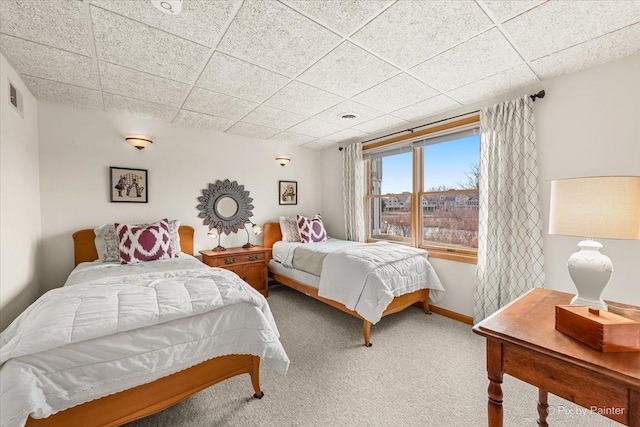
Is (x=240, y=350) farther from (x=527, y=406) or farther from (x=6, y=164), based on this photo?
(x=6, y=164)

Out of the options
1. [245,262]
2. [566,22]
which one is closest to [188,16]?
[566,22]

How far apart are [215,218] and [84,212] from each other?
4.68 feet

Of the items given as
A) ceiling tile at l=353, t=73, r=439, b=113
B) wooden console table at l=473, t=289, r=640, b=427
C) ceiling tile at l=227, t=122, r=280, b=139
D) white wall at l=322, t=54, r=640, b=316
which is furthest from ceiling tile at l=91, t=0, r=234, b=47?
white wall at l=322, t=54, r=640, b=316

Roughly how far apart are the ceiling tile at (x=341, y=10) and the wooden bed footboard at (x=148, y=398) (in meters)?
2.15

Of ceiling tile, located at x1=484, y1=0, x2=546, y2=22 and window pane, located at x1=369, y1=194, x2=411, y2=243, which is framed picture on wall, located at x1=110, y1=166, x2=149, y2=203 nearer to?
window pane, located at x1=369, y1=194, x2=411, y2=243

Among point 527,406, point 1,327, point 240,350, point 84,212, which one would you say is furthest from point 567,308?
point 84,212

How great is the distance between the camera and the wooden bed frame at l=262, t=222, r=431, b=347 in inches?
104

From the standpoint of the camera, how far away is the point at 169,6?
1410 millimetres

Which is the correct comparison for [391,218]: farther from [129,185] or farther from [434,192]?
[129,185]

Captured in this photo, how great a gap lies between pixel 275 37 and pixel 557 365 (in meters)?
2.21

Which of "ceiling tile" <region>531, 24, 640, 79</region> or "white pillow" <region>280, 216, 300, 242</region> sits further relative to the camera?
"white pillow" <region>280, 216, 300, 242</region>

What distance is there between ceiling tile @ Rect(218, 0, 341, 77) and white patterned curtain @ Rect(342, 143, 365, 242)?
7.37ft

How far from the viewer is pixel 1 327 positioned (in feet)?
6.07

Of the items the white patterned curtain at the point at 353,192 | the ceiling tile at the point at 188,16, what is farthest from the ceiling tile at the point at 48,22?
the white patterned curtain at the point at 353,192
